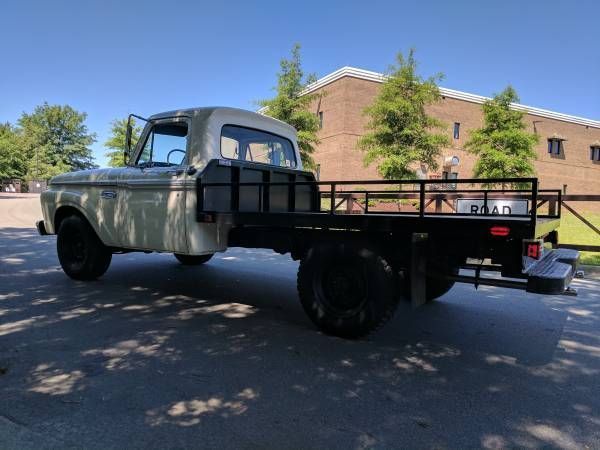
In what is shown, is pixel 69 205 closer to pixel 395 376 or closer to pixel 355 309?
pixel 355 309

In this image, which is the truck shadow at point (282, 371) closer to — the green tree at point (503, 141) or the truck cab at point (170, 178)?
the truck cab at point (170, 178)

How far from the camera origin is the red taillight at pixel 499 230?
3508 mm

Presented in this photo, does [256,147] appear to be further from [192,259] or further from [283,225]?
[192,259]

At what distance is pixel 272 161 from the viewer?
20.7 feet

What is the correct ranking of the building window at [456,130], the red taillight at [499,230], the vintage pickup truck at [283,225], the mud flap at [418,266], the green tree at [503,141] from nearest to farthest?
the red taillight at [499,230] → the vintage pickup truck at [283,225] → the mud flap at [418,266] → the green tree at [503,141] → the building window at [456,130]

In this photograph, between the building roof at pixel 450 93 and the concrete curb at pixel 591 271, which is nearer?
the concrete curb at pixel 591 271

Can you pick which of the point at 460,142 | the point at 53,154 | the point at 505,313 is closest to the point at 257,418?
the point at 505,313

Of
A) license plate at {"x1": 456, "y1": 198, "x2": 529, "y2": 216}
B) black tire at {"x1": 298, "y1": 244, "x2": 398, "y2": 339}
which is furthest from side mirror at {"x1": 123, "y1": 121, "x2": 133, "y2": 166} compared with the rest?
license plate at {"x1": 456, "y1": 198, "x2": 529, "y2": 216}

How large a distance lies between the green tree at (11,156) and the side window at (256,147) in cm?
6597

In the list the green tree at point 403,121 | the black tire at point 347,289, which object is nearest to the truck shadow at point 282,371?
the black tire at point 347,289

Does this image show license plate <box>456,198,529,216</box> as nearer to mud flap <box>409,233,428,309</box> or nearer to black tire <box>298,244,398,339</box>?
mud flap <box>409,233,428,309</box>

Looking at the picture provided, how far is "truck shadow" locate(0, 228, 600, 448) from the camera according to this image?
2746mm

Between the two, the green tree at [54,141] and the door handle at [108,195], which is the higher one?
the green tree at [54,141]

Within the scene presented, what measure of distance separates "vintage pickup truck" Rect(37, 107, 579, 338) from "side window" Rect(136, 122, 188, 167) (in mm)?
15
